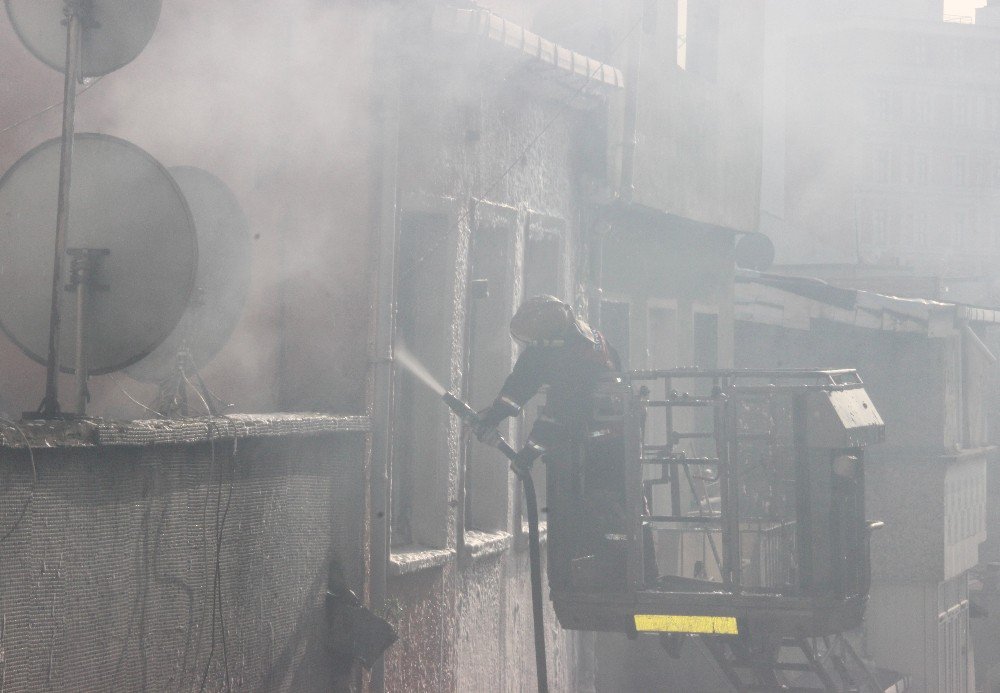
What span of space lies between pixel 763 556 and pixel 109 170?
12.8ft

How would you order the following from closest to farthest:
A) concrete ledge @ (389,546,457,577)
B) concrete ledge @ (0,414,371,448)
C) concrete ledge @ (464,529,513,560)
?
concrete ledge @ (0,414,371,448) < concrete ledge @ (389,546,457,577) < concrete ledge @ (464,529,513,560)

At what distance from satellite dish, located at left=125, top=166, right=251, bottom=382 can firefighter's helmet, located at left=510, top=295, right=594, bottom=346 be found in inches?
55.1

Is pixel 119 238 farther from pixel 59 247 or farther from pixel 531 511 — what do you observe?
pixel 531 511

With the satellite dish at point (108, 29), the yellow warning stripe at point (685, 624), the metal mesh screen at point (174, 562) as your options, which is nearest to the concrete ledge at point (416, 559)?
the metal mesh screen at point (174, 562)

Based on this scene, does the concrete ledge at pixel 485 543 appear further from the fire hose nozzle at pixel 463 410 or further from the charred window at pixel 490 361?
the fire hose nozzle at pixel 463 410

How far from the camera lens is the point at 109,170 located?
16.1 feet

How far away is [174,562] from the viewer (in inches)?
198

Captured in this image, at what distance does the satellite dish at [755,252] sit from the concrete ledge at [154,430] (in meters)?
13.1

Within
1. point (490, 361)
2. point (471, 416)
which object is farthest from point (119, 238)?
point (490, 361)

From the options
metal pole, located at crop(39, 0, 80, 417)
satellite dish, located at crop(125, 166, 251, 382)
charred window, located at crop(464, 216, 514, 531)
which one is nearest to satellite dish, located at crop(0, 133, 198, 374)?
metal pole, located at crop(39, 0, 80, 417)

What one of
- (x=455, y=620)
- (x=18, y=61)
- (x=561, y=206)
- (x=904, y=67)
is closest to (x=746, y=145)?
(x=561, y=206)

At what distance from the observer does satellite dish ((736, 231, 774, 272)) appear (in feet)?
62.2

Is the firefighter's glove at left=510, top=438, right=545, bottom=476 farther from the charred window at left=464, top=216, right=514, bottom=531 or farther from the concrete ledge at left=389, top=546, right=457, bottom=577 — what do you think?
the charred window at left=464, top=216, right=514, bottom=531

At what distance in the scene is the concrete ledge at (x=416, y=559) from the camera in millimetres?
7526
